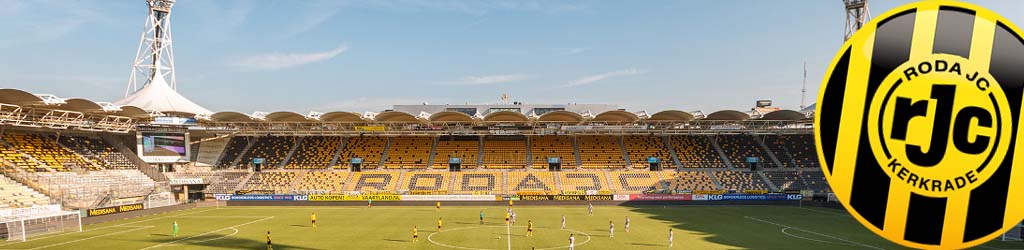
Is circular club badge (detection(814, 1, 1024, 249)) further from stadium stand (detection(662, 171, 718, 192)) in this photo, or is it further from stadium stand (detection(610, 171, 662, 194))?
stadium stand (detection(662, 171, 718, 192))

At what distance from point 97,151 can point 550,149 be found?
44.4 metres

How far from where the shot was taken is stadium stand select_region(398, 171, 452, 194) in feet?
170

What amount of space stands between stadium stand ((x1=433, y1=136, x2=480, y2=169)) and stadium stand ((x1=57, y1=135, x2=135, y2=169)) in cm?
2955

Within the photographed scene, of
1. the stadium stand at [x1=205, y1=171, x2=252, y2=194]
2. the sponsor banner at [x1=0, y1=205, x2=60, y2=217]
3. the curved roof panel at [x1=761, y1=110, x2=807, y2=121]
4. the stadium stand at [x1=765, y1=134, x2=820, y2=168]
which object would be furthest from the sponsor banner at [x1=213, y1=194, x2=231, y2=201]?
the stadium stand at [x1=765, y1=134, x2=820, y2=168]

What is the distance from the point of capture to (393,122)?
54.9 metres

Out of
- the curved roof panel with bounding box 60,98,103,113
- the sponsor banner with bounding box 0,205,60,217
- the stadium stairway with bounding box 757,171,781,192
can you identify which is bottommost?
the stadium stairway with bounding box 757,171,781,192

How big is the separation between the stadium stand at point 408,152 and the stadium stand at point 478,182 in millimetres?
5591

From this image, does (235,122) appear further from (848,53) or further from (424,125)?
(848,53)

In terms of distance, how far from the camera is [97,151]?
48.7 m

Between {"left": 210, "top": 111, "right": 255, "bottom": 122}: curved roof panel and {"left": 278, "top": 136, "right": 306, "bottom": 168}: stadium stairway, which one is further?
{"left": 278, "top": 136, "right": 306, "bottom": 168}: stadium stairway

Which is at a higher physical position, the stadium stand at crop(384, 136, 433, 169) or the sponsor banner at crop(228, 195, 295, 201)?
the stadium stand at crop(384, 136, 433, 169)

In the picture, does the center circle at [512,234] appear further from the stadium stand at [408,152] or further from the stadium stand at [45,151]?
the stadium stand at [45,151]

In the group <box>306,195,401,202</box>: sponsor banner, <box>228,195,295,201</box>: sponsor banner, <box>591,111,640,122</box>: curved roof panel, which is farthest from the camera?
<box>591,111,640,122</box>: curved roof panel

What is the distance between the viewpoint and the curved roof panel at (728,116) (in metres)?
49.1
